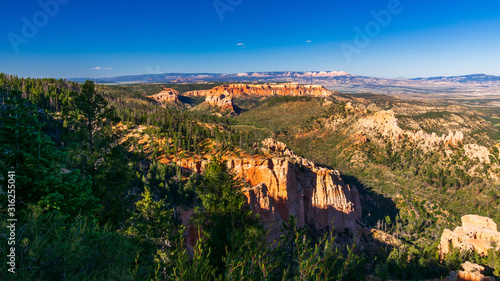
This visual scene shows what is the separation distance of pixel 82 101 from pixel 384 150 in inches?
4510

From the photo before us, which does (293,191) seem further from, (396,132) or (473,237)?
(396,132)

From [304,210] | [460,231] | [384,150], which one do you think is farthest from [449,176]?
[304,210]

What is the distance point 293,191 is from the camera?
4900cm

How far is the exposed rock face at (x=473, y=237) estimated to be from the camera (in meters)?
42.1

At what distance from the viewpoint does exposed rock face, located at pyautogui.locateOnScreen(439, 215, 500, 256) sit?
42.1 m

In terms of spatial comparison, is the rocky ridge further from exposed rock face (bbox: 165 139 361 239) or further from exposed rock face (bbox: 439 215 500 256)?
exposed rock face (bbox: 439 215 500 256)

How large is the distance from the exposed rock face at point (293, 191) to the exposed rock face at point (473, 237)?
18.8m

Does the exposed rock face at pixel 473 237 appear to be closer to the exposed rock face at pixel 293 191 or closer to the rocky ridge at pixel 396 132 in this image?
the exposed rock face at pixel 293 191

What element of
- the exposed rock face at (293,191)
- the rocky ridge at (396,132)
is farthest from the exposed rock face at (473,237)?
the rocky ridge at (396,132)

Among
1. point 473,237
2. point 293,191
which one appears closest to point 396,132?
point 473,237

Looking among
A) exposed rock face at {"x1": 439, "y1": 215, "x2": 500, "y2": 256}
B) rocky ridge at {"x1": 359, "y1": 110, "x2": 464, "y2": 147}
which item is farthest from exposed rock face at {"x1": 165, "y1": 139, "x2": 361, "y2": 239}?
rocky ridge at {"x1": 359, "y1": 110, "x2": 464, "y2": 147}

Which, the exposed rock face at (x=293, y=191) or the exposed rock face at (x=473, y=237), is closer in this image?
the exposed rock face at (x=293, y=191)

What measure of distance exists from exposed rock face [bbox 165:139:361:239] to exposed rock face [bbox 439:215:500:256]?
18.8 m

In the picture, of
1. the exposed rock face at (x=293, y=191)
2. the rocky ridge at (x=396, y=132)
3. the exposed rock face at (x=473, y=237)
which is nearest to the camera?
the exposed rock face at (x=293, y=191)
